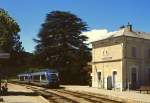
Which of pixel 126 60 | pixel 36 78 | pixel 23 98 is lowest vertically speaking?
pixel 23 98

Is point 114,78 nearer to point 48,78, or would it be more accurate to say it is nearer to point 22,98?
point 48,78

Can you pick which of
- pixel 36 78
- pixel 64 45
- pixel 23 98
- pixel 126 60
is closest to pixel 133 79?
pixel 126 60

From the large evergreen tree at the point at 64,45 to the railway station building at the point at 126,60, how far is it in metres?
17.9

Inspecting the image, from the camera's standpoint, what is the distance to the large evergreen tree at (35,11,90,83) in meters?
72.0

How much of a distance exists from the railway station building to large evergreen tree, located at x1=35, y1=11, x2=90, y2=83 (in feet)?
58.8

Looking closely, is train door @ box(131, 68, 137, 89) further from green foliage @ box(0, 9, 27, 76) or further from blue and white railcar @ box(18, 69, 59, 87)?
green foliage @ box(0, 9, 27, 76)

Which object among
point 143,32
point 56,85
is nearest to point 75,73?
point 56,85

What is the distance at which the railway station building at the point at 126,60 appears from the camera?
49594mm

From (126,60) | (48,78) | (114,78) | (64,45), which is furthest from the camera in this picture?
(64,45)

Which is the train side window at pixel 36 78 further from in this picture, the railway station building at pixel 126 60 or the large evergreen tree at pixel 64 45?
the railway station building at pixel 126 60

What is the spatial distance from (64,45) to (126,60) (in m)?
26.2

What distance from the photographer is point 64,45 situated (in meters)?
74.6

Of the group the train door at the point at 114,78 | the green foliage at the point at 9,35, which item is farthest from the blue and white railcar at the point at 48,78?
the green foliage at the point at 9,35

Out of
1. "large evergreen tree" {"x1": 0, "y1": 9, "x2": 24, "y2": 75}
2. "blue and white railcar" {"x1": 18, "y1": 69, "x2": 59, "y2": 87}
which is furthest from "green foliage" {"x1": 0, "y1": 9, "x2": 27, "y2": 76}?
"blue and white railcar" {"x1": 18, "y1": 69, "x2": 59, "y2": 87}
